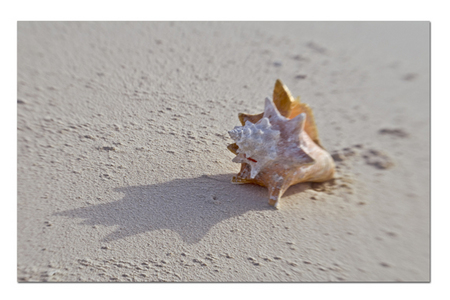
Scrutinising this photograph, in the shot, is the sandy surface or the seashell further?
the seashell

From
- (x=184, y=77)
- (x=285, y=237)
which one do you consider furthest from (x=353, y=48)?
(x=285, y=237)

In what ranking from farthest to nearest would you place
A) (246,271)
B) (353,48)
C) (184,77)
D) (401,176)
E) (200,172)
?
(184,77), (353,48), (200,172), (401,176), (246,271)

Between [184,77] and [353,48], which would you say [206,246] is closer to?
[184,77]

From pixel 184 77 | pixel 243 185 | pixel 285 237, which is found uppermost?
pixel 184 77

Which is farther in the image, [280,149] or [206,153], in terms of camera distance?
[206,153]
